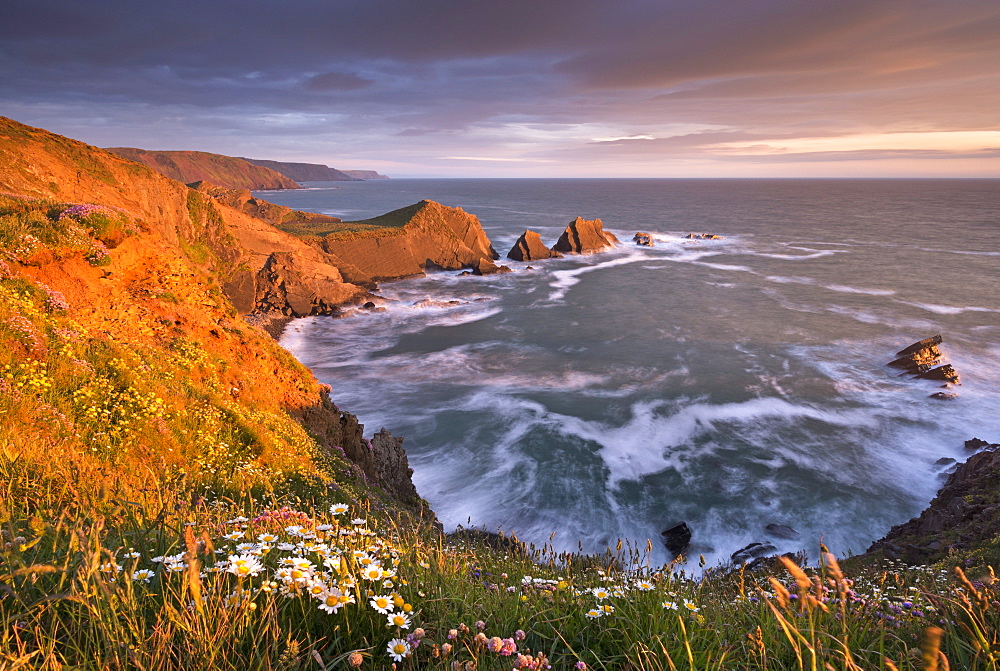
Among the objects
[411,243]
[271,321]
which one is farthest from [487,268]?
[271,321]

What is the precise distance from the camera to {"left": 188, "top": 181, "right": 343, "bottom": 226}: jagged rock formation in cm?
7350

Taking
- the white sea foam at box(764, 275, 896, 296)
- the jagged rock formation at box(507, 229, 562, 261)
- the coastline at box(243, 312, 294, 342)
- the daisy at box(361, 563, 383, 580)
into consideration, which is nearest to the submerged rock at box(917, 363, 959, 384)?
the white sea foam at box(764, 275, 896, 296)

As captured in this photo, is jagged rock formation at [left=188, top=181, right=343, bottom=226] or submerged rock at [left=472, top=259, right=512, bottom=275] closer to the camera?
submerged rock at [left=472, top=259, right=512, bottom=275]

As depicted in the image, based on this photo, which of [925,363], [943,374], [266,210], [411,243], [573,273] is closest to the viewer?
[943,374]

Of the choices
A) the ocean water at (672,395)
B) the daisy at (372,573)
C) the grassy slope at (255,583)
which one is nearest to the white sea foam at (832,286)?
the ocean water at (672,395)

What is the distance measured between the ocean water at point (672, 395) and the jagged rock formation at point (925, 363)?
760mm

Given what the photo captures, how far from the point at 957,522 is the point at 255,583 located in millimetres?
17487

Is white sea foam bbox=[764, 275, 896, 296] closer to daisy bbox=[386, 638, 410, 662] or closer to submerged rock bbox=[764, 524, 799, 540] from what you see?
submerged rock bbox=[764, 524, 799, 540]

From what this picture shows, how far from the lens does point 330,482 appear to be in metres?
9.82

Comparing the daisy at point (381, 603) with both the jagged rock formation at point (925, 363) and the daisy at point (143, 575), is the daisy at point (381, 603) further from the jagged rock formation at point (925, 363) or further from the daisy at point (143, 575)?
the jagged rock formation at point (925, 363)

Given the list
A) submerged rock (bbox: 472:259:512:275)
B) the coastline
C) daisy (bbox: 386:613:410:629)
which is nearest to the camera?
daisy (bbox: 386:613:410:629)

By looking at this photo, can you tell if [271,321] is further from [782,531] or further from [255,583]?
[255,583]

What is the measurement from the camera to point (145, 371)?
372 inches

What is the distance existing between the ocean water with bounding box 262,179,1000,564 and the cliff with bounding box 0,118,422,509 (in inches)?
283
